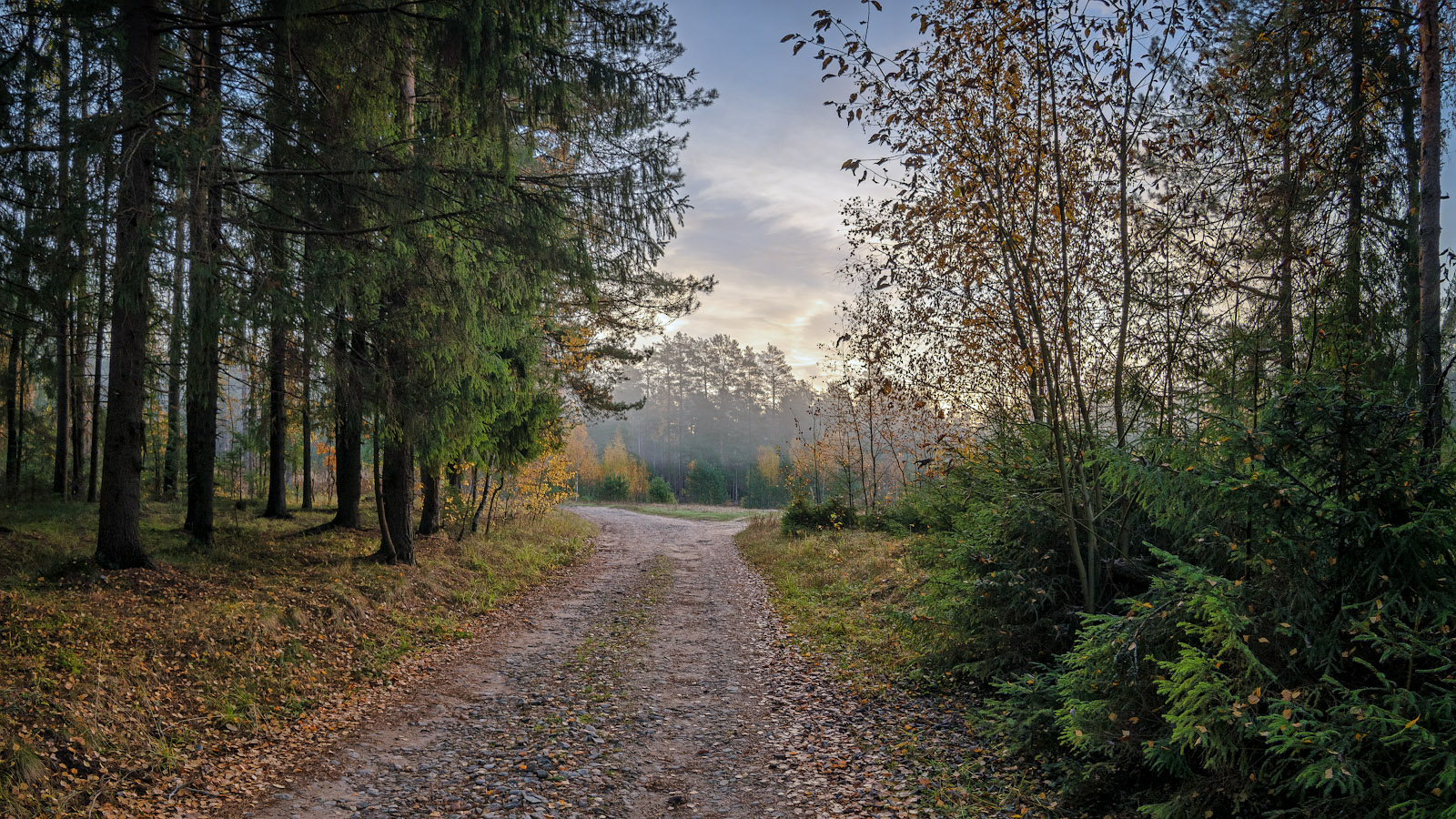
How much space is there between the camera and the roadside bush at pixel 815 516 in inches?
750

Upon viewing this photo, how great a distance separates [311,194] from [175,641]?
535cm

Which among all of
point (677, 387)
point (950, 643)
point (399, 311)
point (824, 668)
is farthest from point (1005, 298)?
point (677, 387)

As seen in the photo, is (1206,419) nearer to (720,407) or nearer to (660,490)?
(660,490)

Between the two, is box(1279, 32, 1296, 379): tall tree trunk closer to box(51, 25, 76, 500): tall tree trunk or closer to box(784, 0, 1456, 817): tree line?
box(784, 0, 1456, 817): tree line

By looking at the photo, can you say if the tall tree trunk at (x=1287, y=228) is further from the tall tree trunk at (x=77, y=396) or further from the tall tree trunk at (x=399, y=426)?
the tall tree trunk at (x=77, y=396)

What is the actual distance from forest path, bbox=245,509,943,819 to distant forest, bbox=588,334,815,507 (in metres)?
48.1

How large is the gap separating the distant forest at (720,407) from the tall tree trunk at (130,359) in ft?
162

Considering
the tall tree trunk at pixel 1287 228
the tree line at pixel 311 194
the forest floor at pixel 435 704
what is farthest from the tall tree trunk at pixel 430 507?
the tall tree trunk at pixel 1287 228

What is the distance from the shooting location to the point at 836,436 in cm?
2331

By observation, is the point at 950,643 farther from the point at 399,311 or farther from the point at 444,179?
the point at 399,311

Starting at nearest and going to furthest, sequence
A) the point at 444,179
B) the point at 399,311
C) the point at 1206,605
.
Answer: the point at 1206,605, the point at 444,179, the point at 399,311

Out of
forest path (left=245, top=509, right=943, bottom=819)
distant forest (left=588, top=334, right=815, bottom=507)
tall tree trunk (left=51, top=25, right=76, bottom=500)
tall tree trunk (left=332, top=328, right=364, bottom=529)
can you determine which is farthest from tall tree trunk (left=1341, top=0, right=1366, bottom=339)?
distant forest (left=588, top=334, right=815, bottom=507)

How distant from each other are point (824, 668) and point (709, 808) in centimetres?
350

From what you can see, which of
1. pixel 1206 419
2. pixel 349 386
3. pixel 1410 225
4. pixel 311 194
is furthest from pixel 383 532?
pixel 1410 225
